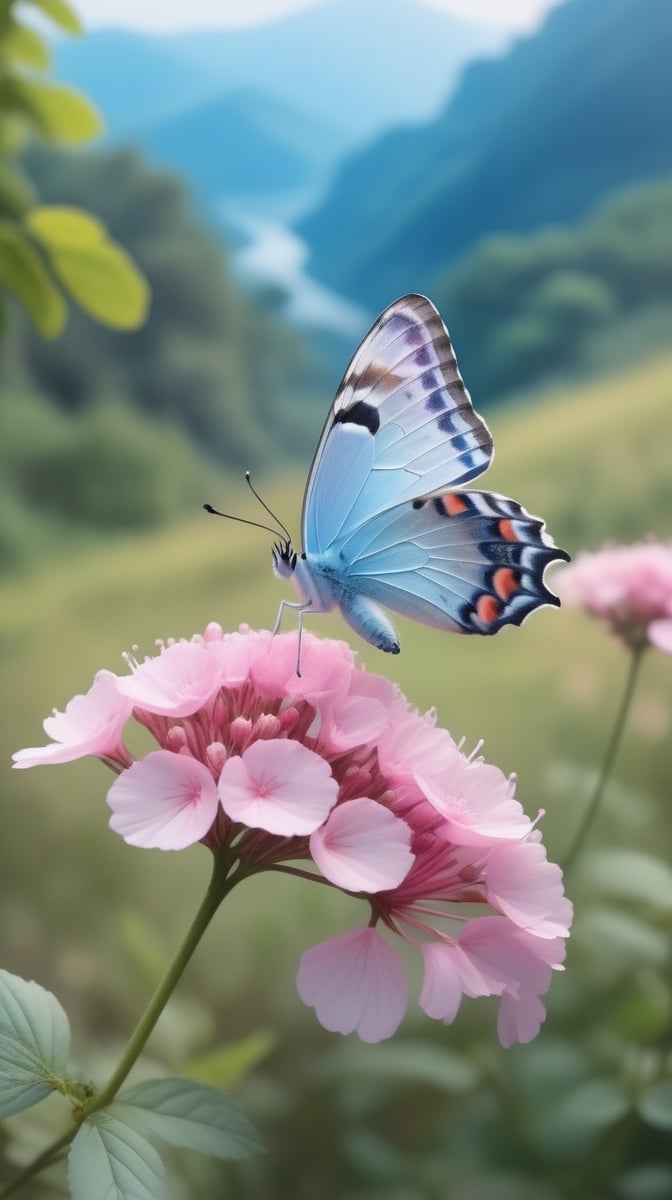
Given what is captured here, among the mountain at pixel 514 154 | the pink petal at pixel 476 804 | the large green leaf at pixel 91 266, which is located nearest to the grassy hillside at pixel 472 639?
→ the mountain at pixel 514 154

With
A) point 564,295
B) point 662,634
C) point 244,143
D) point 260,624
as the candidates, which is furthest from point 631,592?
point 244,143

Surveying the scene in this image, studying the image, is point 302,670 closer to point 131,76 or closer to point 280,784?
point 280,784

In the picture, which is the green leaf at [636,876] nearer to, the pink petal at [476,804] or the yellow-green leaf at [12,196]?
the pink petal at [476,804]

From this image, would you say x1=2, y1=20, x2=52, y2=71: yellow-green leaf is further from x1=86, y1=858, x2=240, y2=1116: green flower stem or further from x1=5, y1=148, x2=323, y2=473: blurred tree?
x1=86, y1=858, x2=240, y2=1116: green flower stem

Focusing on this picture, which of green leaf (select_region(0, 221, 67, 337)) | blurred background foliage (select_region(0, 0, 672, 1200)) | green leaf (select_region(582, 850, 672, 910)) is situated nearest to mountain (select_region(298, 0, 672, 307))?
blurred background foliage (select_region(0, 0, 672, 1200))

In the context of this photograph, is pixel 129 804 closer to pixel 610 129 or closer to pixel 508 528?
pixel 508 528

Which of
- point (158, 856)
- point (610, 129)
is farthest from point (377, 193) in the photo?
point (158, 856)

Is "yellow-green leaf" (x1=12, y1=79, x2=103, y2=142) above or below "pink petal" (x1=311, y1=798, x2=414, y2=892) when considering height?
above

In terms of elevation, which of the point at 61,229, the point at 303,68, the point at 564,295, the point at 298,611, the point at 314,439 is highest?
the point at 303,68
